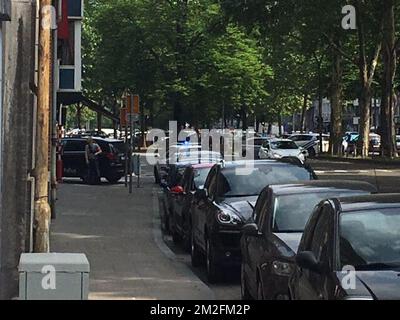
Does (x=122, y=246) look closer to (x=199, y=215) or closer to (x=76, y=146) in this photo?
(x=199, y=215)

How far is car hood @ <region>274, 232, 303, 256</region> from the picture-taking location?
8938 millimetres

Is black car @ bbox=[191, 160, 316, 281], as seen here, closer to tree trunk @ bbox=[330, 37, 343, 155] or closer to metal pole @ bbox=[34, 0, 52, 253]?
metal pole @ bbox=[34, 0, 52, 253]

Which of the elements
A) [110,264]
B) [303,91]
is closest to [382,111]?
[303,91]

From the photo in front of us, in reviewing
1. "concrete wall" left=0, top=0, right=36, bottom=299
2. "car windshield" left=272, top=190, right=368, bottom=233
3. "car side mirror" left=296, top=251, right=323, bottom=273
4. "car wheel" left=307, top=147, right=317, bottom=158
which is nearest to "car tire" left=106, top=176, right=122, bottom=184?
"concrete wall" left=0, top=0, right=36, bottom=299

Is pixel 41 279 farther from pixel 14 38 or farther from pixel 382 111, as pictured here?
pixel 382 111

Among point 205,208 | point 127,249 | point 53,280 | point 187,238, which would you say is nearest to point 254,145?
point 187,238

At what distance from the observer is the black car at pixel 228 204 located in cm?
1232

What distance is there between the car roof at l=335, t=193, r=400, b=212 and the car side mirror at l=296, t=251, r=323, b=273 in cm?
62

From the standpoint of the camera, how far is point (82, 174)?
111ft

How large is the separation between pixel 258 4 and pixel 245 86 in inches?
509

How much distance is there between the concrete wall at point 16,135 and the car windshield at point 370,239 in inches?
180

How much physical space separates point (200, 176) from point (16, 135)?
7.09 meters

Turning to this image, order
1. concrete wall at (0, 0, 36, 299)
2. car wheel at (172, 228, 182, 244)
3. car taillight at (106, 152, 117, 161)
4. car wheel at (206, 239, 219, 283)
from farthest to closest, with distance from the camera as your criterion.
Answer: car taillight at (106, 152, 117, 161), car wheel at (172, 228, 182, 244), car wheel at (206, 239, 219, 283), concrete wall at (0, 0, 36, 299)

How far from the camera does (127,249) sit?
1571cm
